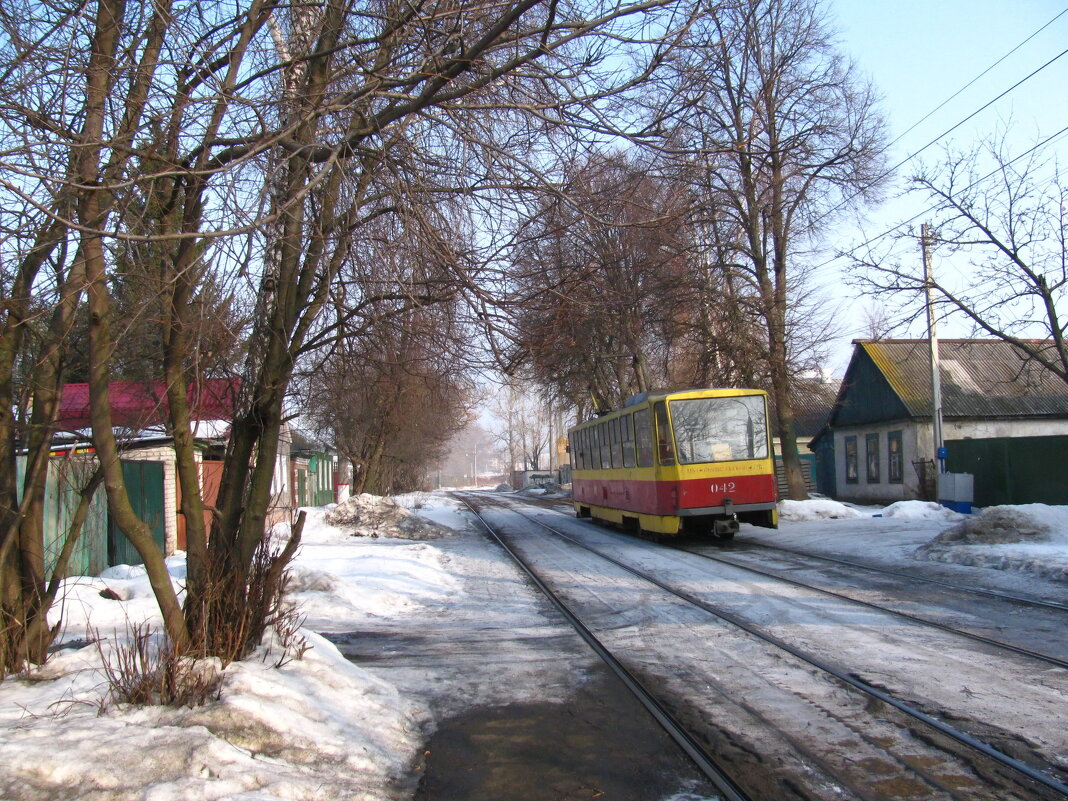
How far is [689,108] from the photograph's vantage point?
6.04 meters

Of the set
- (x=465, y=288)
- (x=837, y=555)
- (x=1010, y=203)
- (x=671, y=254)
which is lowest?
(x=837, y=555)

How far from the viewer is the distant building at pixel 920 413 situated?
29859mm

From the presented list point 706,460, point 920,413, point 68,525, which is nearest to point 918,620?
point 706,460

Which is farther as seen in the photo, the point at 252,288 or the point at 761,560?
the point at 761,560

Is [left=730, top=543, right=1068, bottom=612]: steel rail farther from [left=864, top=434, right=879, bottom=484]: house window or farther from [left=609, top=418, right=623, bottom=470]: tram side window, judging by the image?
[left=864, top=434, right=879, bottom=484]: house window

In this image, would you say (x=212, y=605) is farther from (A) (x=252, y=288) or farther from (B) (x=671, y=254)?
(B) (x=671, y=254)

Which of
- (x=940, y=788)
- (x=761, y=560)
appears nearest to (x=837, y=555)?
(x=761, y=560)

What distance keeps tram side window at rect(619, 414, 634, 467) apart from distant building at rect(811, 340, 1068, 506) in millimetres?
11360

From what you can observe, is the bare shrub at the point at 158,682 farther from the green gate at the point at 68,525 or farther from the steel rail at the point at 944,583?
the steel rail at the point at 944,583

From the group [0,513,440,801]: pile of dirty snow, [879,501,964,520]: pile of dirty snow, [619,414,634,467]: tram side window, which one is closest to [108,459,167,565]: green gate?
[0,513,440,801]: pile of dirty snow

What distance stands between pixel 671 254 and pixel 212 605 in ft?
34.7

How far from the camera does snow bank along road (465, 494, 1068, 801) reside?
14.1 ft

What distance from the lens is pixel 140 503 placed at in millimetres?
13953

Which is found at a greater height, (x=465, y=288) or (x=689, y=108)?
(x=689, y=108)
